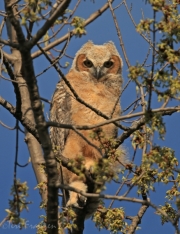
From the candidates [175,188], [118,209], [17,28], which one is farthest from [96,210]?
[17,28]

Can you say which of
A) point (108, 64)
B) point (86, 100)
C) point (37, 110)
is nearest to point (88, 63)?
point (108, 64)

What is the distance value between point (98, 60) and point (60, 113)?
3.12 ft

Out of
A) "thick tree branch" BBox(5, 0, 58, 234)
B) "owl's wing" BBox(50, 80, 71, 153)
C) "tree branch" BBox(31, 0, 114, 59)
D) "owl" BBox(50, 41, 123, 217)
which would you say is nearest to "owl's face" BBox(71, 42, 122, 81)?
"owl" BBox(50, 41, 123, 217)

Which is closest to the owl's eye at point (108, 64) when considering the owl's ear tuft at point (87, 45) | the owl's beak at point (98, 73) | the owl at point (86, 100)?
the owl at point (86, 100)

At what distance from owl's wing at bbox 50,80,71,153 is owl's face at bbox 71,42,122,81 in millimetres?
512

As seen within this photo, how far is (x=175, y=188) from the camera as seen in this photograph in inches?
162

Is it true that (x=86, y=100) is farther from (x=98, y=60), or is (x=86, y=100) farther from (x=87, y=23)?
(x=87, y=23)

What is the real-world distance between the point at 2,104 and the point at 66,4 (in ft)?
5.70

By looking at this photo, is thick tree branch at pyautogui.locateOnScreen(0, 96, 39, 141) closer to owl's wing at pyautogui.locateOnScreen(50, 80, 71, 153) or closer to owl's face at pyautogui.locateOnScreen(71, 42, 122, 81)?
owl's wing at pyautogui.locateOnScreen(50, 80, 71, 153)

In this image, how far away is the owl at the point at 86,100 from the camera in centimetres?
554

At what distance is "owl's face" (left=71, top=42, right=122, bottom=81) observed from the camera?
6230 millimetres

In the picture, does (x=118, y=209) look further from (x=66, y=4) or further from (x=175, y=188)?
(x=66, y=4)

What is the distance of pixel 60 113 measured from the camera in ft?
18.9

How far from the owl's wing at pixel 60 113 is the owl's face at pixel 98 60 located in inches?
20.2
